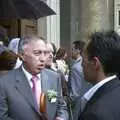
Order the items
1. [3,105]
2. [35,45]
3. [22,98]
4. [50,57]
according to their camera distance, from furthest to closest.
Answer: [50,57]
[35,45]
[22,98]
[3,105]

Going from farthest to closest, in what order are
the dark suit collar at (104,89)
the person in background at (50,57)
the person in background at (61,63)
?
the person in background at (61,63) < the person in background at (50,57) < the dark suit collar at (104,89)

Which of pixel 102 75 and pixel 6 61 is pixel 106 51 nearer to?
pixel 102 75

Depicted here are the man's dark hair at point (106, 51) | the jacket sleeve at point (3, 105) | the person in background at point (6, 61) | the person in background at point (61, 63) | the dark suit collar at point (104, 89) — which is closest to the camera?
the dark suit collar at point (104, 89)

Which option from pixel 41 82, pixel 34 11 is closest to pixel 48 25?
pixel 34 11

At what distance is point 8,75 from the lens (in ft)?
17.7

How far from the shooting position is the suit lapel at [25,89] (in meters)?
5.34

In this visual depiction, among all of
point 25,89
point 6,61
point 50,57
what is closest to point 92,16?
point 50,57

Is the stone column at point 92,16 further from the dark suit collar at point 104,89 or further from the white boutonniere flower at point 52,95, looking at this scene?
the dark suit collar at point 104,89

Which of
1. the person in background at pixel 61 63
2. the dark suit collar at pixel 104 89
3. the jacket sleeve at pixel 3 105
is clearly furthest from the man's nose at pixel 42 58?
the person in background at pixel 61 63

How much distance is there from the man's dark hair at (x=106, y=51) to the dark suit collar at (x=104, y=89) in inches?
3.3

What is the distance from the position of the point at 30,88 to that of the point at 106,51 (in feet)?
6.27

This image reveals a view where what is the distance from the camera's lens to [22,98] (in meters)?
5.32

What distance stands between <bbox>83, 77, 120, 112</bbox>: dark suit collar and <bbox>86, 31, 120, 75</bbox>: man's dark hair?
3.3 inches

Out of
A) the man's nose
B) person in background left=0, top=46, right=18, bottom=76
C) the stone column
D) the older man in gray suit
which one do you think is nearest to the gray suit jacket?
the older man in gray suit
